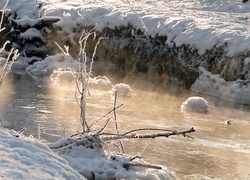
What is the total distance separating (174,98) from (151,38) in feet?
17.7

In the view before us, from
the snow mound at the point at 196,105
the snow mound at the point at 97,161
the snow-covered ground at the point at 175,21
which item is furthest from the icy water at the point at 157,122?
the snow-covered ground at the point at 175,21

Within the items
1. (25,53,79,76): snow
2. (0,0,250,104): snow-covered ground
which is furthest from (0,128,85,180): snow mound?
(25,53,79,76): snow

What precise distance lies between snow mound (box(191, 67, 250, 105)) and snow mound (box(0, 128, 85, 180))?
1036 centimetres

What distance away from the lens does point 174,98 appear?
14922mm

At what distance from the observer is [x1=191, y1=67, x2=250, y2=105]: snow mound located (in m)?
15.3

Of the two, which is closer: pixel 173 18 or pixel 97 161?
pixel 97 161

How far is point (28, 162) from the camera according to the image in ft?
15.8

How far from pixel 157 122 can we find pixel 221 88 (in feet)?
17.9

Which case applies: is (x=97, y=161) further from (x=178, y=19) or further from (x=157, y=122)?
(x=178, y=19)

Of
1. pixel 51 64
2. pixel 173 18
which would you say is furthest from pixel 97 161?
pixel 173 18

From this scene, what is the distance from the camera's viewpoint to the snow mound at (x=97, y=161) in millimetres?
6504

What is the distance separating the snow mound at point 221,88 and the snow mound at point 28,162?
10.4 meters

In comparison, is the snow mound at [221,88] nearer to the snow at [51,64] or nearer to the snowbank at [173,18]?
the snowbank at [173,18]

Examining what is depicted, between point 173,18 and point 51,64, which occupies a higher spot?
point 173,18
